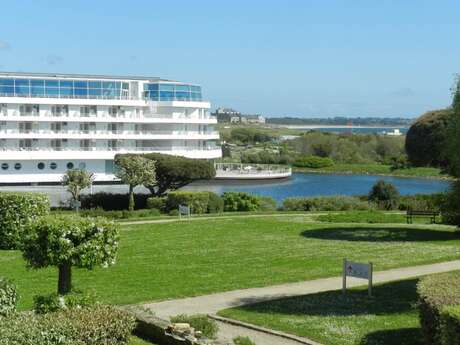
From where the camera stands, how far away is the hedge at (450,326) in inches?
335

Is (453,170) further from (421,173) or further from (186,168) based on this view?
(421,173)

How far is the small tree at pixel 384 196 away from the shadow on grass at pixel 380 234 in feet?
43.1

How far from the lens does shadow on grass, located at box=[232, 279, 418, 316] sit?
14297 millimetres

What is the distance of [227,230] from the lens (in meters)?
27.6

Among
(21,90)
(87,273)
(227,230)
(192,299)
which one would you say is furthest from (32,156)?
(192,299)

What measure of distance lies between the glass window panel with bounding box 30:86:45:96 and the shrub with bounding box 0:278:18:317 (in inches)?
1826

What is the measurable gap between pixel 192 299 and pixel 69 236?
442 centimetres

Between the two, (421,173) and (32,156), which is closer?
(32,156)

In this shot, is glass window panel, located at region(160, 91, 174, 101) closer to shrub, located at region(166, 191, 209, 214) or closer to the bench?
shrub, located at region(166, 191, 209, 214)

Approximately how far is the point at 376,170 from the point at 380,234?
68.6 metres

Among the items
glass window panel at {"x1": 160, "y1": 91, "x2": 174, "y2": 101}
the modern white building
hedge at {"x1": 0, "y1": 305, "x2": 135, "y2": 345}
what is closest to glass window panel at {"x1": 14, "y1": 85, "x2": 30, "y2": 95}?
the modern white building

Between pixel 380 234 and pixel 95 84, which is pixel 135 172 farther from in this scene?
pixel 95 84

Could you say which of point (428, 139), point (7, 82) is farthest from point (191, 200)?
point (7, 82)

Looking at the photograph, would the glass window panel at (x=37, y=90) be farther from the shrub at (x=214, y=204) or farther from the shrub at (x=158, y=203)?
the shrub at (x=214, y=204)
